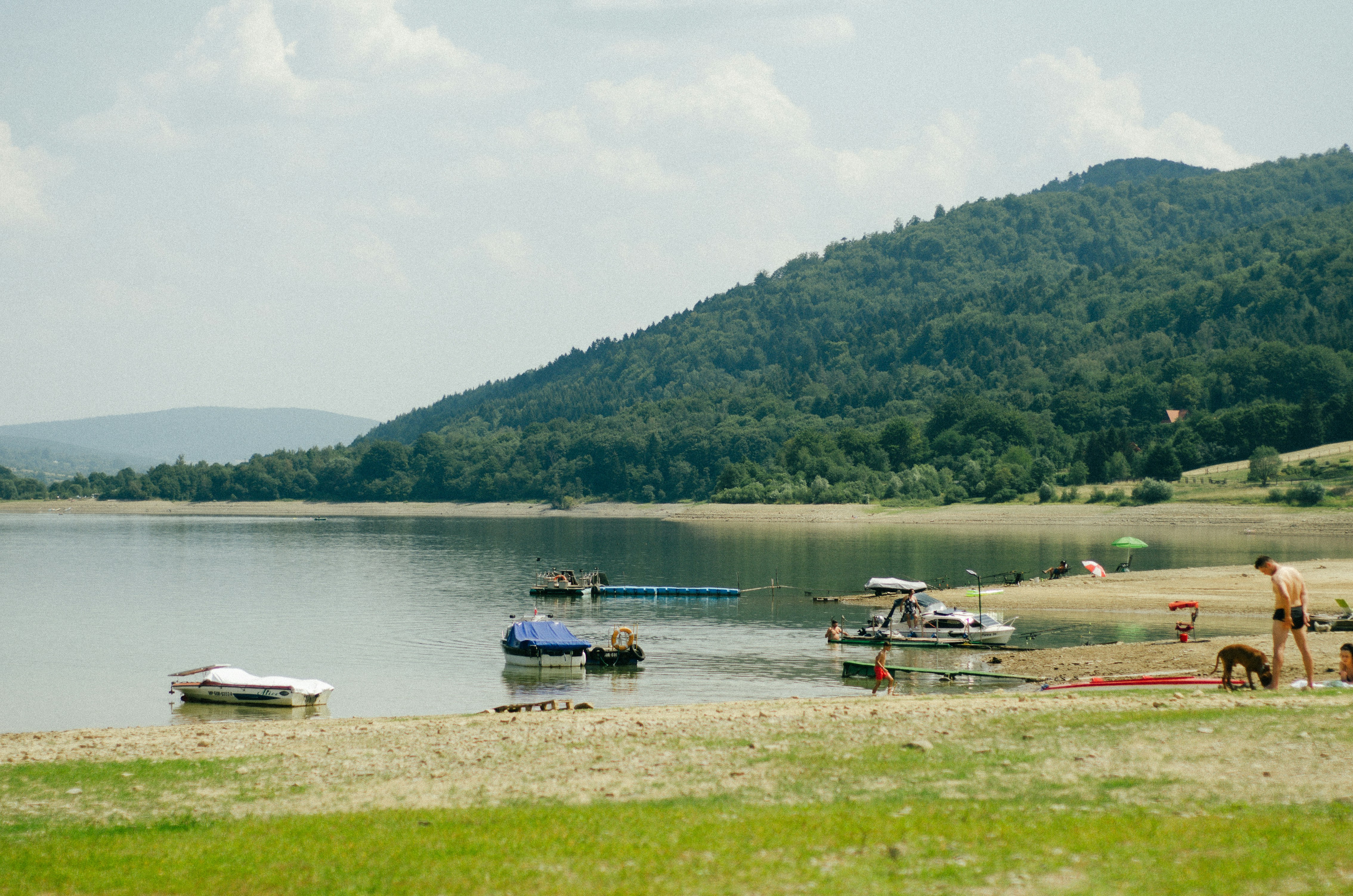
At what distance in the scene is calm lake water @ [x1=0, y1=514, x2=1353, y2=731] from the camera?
4403 cm

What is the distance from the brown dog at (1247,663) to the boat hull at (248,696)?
31.9 metres

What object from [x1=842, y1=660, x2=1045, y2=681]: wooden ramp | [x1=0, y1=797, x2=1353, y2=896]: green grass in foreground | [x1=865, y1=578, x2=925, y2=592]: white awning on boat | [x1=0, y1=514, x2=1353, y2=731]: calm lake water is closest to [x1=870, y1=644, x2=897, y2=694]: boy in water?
[x1=0, y1=514, x2=1353, y2=731]: calm lake water

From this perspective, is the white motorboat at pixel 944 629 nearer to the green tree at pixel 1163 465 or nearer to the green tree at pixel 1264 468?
the green tree at pixel 1264 468

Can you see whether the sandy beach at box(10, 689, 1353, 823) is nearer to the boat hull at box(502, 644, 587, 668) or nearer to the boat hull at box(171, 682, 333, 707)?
the boat hull at box(171, 682, 333, 707)

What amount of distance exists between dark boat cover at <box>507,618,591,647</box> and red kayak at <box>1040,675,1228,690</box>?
2349cm

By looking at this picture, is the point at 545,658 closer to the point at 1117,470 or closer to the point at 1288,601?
the point at 1288,601

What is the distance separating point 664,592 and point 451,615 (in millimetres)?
19803

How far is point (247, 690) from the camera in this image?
41719 mm

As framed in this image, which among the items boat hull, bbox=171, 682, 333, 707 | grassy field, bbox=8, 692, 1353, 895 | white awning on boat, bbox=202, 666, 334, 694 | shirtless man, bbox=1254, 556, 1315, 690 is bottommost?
boat hull, bbox=171, 682, 333, 707

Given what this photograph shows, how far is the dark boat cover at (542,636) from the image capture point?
50.1 metres

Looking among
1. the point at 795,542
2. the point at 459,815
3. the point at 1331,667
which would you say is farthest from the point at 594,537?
the point at 459,815

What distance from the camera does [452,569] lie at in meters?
105

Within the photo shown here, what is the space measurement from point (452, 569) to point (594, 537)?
62434 millimetres

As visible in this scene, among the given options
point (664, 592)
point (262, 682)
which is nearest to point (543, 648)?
point (262, 682)
